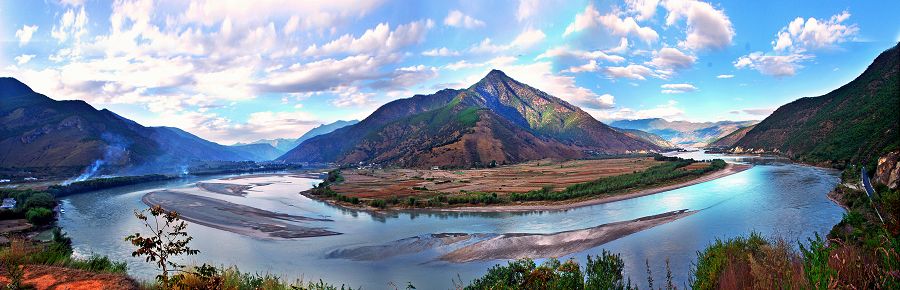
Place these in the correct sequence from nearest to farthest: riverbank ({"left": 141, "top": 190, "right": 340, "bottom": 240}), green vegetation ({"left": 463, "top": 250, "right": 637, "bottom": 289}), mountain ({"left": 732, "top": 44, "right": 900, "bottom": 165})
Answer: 1. green vegetation ({"left": 463, "top": 250, "right": 637, "bottom": 289})
2. riverbank ({"left": 141, "top": 190, "right": 340, "bottom": 240})
3. mountain ({"left": 732, "top": 44, "right": 900, "bottom": 165})

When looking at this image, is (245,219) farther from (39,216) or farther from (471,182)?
(471,182)

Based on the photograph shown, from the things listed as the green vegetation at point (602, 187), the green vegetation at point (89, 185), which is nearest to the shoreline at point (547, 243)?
the green vegetation at point (602, 187)

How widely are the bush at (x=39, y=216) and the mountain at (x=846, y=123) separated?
95.8 m

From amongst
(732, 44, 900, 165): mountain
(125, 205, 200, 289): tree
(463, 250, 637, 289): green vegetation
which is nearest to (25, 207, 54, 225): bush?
(463, 250, 637, 289): green vegetation

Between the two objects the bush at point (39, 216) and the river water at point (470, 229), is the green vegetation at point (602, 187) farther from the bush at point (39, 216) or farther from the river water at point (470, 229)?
the bush at point (39, 216)

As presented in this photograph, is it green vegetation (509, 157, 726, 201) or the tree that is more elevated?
the tree

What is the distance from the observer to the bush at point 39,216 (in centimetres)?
5128

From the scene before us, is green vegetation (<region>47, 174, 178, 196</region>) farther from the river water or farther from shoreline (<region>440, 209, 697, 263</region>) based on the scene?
shoreline (<region>440, 209, 697, 263</region>)

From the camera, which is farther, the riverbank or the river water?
the riverbank

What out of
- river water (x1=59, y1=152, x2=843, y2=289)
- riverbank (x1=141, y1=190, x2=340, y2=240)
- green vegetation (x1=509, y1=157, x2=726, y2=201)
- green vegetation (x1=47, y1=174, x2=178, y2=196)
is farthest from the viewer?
green vegetation (x1=47, y1=174, x2=178, y2=196)

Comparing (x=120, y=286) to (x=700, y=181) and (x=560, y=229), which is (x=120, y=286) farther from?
(x=700, y=181)

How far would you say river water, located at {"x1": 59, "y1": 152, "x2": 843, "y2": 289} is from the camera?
27.5 metres

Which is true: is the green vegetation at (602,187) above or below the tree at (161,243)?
below

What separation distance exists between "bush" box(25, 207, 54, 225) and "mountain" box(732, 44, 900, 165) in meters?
95.8
